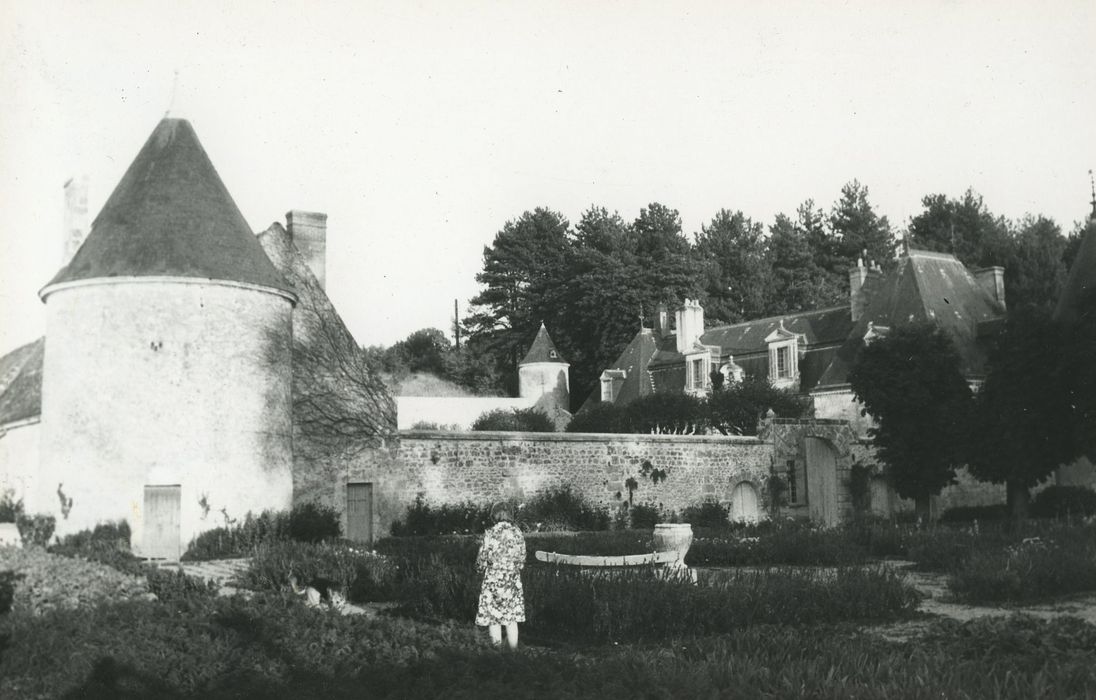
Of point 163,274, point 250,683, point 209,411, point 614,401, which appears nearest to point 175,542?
point 209,411

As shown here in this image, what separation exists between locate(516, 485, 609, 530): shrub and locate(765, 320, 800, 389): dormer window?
1183 cm

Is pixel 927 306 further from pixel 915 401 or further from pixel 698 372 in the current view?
pixel 698 372

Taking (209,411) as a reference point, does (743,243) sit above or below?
above

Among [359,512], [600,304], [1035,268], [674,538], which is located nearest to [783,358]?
[1035,268]

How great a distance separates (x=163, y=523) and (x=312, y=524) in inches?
115

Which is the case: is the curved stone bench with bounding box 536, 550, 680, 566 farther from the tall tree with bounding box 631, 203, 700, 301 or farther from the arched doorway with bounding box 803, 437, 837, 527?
the tall tree with bounding box 631, 203, 700, 301

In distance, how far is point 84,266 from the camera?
62.7 ft

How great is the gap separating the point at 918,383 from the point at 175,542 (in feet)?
52.9

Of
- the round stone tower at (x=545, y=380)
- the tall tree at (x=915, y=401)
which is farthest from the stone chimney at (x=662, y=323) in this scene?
the tall tree at (x=915, y=401)

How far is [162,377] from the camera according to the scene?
18.5 meters

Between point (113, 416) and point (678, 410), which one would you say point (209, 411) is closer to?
point (113, 416)

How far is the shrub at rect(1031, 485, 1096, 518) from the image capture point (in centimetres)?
2391

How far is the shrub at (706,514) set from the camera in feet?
83.9

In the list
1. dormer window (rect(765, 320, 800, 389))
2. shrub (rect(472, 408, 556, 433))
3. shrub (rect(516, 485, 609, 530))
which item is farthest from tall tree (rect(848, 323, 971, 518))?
shrub (rect(472, 408, 556, 433))
